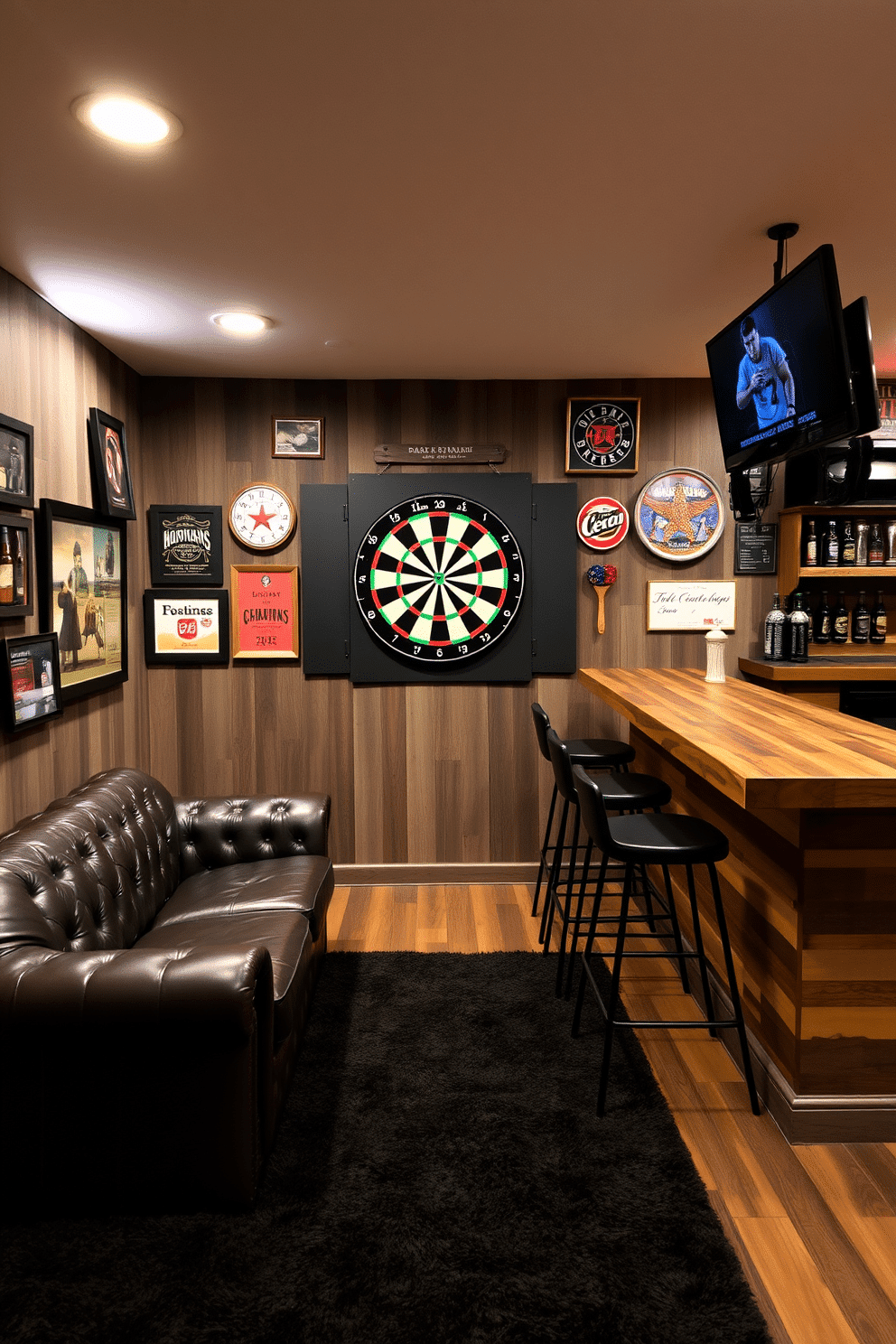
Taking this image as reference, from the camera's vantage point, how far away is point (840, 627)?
4.37 metres

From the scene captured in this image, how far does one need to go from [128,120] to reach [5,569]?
56.5 inches

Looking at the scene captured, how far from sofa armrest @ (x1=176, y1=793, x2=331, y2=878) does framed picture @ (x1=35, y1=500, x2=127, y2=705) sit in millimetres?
710

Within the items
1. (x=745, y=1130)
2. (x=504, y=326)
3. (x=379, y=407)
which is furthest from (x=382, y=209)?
(x=745, y=1130)

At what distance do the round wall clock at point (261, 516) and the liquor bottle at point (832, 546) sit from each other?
2.79 meters

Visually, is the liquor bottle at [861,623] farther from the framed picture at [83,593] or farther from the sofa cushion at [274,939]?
the framed picture at [83,593]

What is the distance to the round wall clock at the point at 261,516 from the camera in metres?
4.32

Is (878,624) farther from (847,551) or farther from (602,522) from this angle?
(602,522)

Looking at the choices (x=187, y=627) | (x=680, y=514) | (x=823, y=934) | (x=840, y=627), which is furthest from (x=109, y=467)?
(x=840, y=627)

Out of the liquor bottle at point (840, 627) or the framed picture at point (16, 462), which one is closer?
the framed picture at point (16, 462)

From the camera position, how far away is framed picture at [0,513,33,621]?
2.74 meters

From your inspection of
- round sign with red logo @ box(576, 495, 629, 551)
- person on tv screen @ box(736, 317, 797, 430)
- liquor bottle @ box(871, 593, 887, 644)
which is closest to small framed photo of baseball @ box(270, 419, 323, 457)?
round sign with red logo @ box(576, 495, 629, 551)

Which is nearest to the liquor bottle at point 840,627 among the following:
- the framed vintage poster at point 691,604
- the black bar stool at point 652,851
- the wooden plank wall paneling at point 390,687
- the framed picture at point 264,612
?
the wooden plank wall paneling at point 390,687

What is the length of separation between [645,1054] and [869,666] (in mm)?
2349

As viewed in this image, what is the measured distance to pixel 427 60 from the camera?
1.74 m
